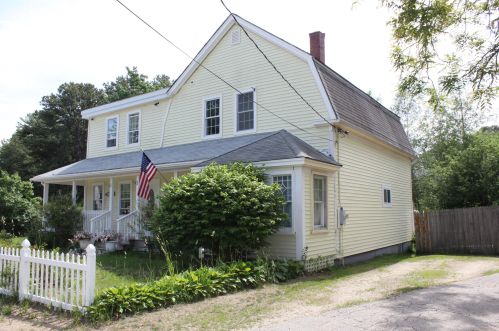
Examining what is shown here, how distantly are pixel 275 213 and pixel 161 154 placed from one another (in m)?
7.72

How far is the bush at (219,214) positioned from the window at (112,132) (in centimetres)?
1096

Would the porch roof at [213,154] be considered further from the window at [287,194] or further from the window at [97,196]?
the window at [97,196]

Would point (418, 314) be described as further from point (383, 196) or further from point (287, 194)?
point (383, 196)

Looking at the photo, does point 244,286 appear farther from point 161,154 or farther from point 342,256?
point 161,154

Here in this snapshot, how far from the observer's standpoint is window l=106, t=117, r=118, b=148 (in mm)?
21234

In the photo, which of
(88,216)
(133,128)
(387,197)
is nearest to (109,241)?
(88,216)

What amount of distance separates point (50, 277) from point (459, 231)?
16712mm

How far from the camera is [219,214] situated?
34.8ft

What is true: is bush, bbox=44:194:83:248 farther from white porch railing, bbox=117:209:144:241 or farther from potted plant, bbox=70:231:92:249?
white porch railing, bbox=117:209:144:241

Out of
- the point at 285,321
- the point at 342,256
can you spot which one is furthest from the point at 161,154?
the point at 285,321

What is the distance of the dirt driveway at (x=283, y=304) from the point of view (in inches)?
269

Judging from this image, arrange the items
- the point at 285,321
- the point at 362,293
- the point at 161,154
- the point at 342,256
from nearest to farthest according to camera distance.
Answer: the point at 285,321
the point at 362,293
the point at 342,256
the point at 161,154

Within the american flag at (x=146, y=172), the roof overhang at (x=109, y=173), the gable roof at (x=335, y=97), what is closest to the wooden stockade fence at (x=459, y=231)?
the gable roof at (x=335, y=97)

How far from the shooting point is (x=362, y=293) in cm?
917
